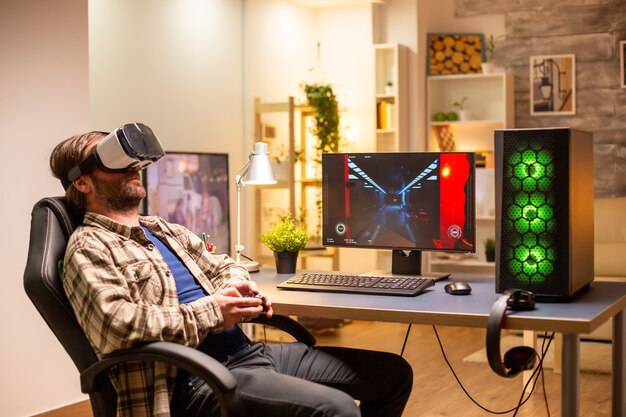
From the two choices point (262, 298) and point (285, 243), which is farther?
point (285, 243)

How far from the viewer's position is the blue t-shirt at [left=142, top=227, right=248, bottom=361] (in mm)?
2497

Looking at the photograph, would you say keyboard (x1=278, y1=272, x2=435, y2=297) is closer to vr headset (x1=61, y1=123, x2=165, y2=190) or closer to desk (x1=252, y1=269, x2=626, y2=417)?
desk (x1=252, y1=269, x2=626, y2=417)

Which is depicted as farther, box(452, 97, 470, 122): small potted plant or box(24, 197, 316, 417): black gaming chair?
box(452, 97, 470, 122): small potted plant

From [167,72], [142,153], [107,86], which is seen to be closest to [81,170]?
[142,153]

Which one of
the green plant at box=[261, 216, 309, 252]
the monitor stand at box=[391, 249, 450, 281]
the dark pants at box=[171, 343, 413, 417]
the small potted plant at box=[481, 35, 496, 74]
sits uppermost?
the small potted plant at box=[481, 35, 496, 74]

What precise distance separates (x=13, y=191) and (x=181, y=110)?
5.46ft

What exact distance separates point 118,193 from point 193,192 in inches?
115

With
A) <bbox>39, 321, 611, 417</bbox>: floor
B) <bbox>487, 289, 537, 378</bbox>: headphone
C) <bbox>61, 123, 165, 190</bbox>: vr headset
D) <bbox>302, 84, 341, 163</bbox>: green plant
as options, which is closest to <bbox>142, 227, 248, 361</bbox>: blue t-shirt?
<bbox>61, 123, 165, 190</bbox>: vr headset

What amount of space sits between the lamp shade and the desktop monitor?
0.25 meters

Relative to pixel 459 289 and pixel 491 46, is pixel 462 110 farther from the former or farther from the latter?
pixel 459 289

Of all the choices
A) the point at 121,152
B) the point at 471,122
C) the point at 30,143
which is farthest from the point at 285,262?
the point at 471,122

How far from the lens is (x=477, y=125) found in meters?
7.02

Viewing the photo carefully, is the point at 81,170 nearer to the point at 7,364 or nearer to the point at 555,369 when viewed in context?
the point at 7,364

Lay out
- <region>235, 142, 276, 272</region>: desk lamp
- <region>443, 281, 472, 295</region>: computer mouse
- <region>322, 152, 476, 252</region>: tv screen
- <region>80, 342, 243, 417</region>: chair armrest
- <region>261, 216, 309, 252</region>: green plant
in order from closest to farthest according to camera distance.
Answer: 1. <region>80, 342, 243, 417</region>: chair armrest
2. <region>443, 281, 472, 295</region>: computer mouse
3. <region>322, 152, 476, 252</region>: tv screen
4. <region>261, 216, 309, 252</region>: green plant
5. <region>235, 142, 276, 272</region>: desk lamp
